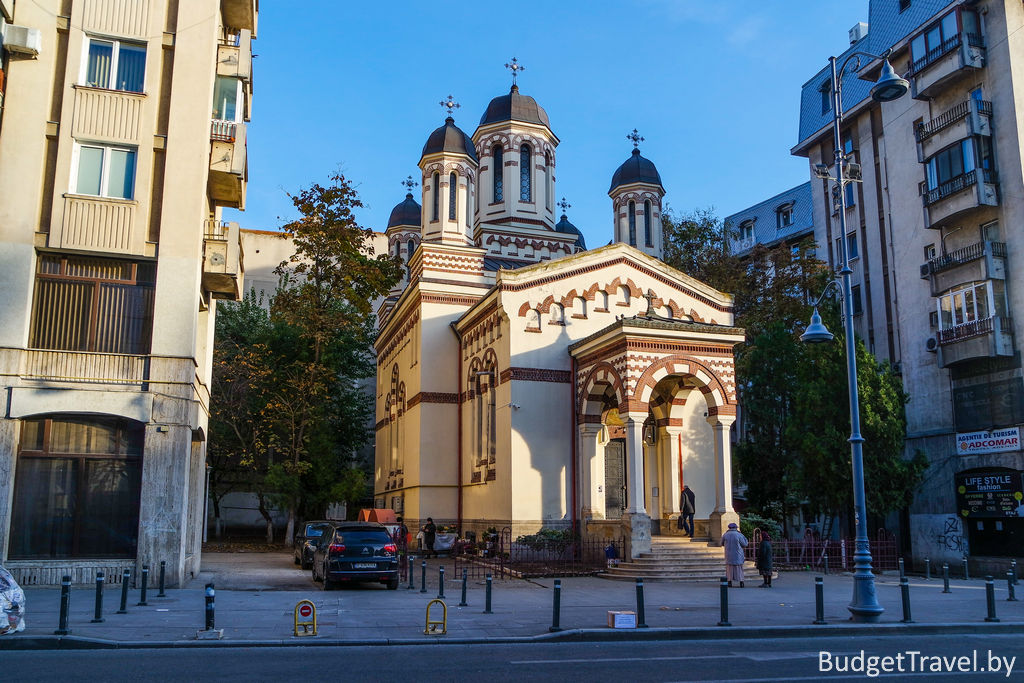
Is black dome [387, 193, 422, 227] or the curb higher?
black dome [387, 193, 422, 227]

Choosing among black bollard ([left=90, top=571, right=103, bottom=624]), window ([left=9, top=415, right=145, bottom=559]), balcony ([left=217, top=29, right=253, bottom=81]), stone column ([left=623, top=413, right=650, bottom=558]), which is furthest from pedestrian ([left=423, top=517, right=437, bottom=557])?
black bollard ([left=90, top=571, right=103, bottom=624])

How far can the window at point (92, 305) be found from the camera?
18.0m

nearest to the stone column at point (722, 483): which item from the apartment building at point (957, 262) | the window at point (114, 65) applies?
the apartment building at point (957, 262)

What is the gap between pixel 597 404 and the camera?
26.0m

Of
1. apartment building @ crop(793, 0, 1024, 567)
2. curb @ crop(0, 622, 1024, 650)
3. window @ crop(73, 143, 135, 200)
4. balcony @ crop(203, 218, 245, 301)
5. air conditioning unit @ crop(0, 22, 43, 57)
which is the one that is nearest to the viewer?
curb @ crop(0, 622, 1024, 650)

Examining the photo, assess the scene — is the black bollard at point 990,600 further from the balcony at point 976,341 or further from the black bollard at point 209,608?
the balcony at point 976,341

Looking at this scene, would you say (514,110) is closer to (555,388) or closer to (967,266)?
(555,388)

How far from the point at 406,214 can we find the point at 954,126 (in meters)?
34.4

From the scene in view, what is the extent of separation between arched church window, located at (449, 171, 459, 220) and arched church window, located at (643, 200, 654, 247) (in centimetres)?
1176

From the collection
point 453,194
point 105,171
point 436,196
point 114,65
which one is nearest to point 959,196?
point 453,194

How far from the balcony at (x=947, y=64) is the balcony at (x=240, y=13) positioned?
22.6 m

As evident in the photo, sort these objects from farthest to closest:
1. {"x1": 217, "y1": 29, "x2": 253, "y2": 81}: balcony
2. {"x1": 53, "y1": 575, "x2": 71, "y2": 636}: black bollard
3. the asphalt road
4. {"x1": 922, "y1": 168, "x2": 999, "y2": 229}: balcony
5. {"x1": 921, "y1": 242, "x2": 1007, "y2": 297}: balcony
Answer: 1. {"x1": 922, "y1": 168, "x2": 999, "y2": 229}: balcony
2. {"x1": 921, "y1": 242, "x2": 1007, "y2": 297}: balcony
3. {"x1": 217, "y1": 29, "x2": 253, "y2": 81}: balcony
4. {"x1": 53, "y1": 575, "x2": 71, "y2": 636}: black bollard
5. the asphalt road

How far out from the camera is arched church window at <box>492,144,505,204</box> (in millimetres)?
41031

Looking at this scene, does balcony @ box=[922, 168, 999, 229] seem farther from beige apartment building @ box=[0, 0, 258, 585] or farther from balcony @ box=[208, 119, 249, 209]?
beige apartment building @ box=[0, 0, 258, 585]
